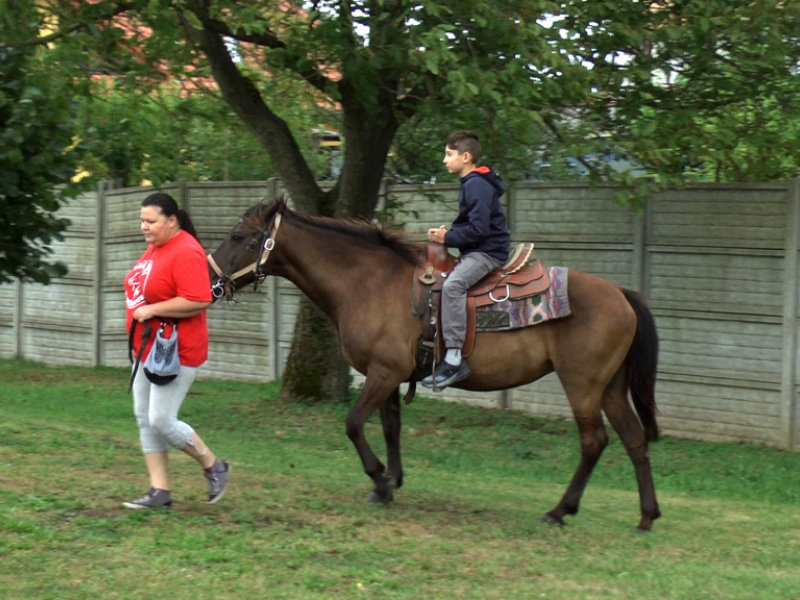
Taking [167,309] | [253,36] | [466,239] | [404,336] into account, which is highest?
[253,36]

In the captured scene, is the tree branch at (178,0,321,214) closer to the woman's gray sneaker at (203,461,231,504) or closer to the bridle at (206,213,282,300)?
the bridle at (206,213,282,300)

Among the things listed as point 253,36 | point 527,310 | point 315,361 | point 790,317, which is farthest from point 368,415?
point 253,36

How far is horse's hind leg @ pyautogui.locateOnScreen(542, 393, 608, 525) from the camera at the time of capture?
7637 mm

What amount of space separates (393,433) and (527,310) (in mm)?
1389

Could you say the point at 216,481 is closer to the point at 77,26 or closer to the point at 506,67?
the point at 506,67

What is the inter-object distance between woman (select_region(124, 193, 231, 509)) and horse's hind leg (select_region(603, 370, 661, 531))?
295cm

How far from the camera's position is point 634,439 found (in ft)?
25.7

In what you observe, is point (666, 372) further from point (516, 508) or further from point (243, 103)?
point (243, 103)

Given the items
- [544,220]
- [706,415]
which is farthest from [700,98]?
[706,415]

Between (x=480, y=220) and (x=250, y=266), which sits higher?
(x=480, y=220)

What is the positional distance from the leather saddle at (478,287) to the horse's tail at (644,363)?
0.76 m

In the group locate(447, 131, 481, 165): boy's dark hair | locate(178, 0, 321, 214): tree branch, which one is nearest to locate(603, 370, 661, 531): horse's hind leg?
locate(447, 131, 481, 165): boy's dark hair

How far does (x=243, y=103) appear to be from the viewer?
39.6 ft

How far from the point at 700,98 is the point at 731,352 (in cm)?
258
